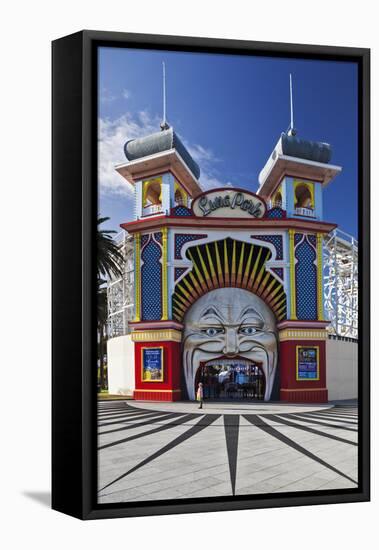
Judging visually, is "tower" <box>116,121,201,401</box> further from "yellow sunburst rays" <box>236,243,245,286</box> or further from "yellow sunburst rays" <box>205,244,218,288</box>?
"yellow sunburst rays" <box>236,243,245,286</box>

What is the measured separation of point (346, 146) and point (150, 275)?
362 cm

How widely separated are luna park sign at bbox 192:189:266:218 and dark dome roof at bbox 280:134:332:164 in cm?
90

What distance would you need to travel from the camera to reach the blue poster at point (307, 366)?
37.4ft

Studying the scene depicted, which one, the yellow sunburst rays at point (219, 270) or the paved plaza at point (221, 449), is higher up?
the yellow sunburst rays at point (219, 270)

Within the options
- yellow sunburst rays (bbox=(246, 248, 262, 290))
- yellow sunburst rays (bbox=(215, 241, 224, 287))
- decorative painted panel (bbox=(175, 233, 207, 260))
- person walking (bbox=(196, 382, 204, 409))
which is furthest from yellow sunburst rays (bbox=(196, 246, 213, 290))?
person walking (bbox=(196, 382, 204, 409))

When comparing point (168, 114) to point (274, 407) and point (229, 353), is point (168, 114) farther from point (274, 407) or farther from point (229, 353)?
point (274, 407)

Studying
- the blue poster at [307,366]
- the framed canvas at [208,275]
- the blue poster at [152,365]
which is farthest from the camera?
the blue poster at [307,366]

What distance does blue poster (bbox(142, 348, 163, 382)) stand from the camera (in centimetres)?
1071

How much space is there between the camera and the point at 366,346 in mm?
10930

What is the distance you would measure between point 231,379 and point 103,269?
9.19 ft

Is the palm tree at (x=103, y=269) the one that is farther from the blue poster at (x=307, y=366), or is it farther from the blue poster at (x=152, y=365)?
the blue poster at (x=307, y=366)

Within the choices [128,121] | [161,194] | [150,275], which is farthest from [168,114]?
[150,275]

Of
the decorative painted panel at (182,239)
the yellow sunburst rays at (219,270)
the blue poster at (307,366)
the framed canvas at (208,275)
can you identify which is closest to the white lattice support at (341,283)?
the framed canvas at (208,275)

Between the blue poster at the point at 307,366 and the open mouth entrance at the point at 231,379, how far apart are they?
73cm
